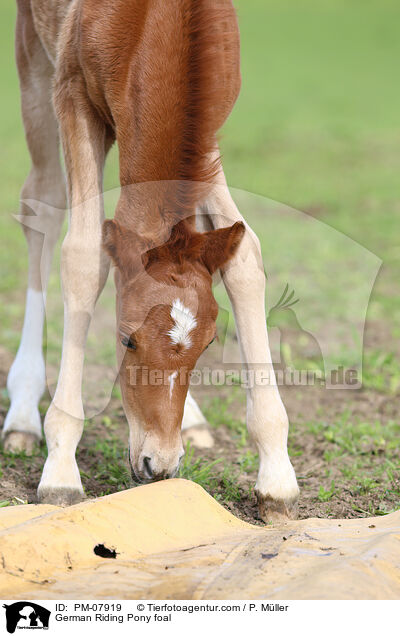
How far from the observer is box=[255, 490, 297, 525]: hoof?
3.12 m

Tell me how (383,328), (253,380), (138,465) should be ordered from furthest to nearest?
(383,328)
(253,380)
(138,465)

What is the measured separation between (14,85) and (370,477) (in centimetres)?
1834

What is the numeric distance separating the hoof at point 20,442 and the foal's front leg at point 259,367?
1291 mm

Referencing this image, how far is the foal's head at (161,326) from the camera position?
9.09 ft

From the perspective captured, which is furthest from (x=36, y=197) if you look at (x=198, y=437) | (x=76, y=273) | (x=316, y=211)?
(x=316, y=211)

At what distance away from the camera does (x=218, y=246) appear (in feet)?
9.78

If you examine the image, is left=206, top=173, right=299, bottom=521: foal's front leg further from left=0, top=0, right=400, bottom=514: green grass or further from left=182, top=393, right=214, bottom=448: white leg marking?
left=182, top=393, right=214, bottom=448: white leg marking

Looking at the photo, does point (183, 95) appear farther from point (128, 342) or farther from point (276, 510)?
point (276, 510)

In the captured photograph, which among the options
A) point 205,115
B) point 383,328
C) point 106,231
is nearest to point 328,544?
point 106,231

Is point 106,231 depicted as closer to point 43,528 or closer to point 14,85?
point 43,528

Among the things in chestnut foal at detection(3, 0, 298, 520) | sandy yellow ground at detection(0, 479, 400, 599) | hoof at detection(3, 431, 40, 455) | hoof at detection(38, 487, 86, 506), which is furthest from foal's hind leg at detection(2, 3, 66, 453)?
sandy yellow ground at detection(0, 479, 400, 599)

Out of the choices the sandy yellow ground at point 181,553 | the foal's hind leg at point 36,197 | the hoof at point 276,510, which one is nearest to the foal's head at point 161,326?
the sandy yellow ground at point 181,553

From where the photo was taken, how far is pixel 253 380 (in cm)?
326

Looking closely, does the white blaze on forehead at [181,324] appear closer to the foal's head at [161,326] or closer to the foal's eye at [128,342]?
the foal's head at [161,326]
